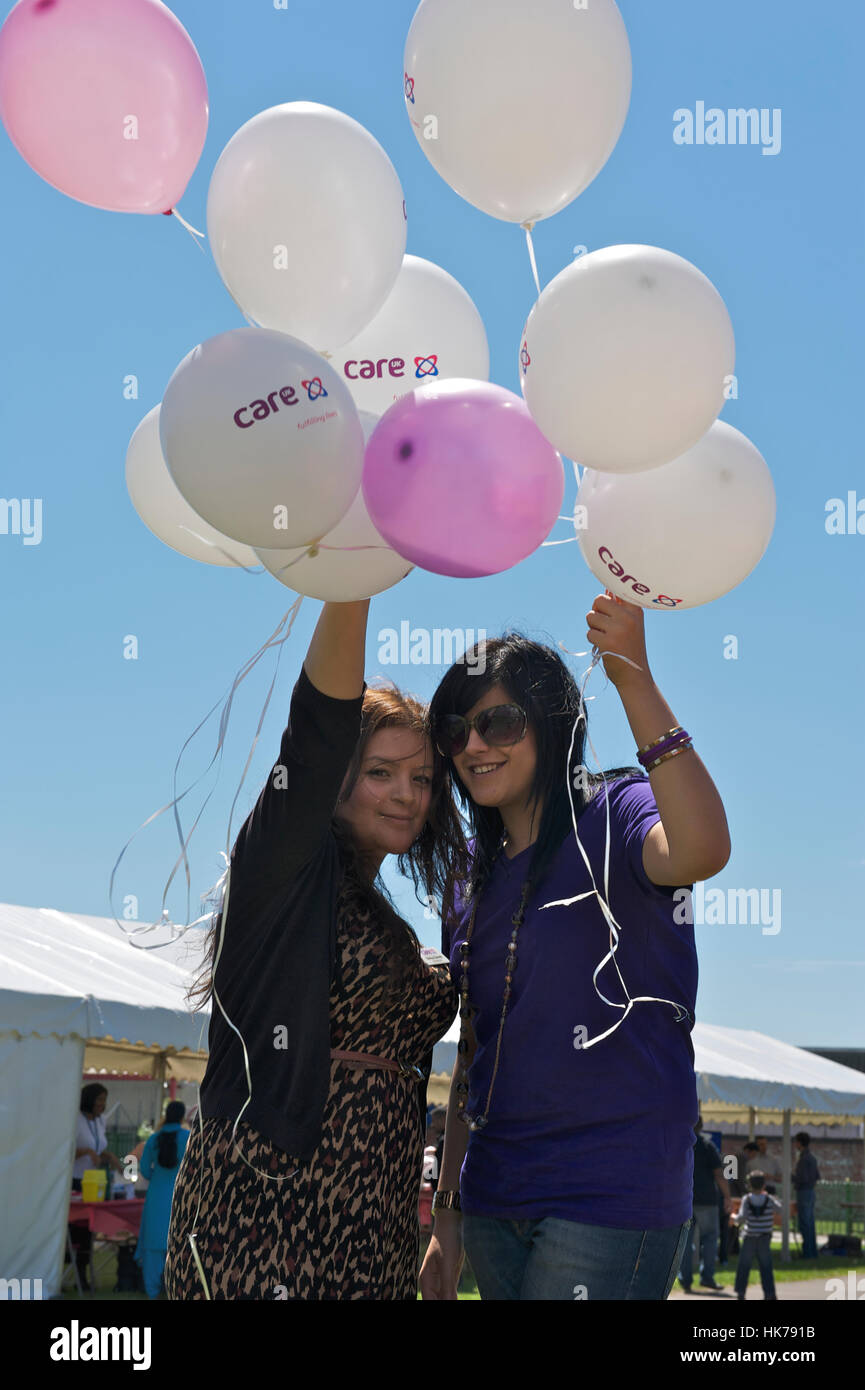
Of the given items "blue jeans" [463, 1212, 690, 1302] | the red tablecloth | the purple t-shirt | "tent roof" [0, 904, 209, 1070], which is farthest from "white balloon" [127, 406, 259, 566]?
the red tablecloth

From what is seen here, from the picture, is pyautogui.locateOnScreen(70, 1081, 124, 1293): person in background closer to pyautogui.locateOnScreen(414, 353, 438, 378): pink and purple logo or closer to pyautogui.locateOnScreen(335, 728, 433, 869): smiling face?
pyautogui.locateOnScreen(335, 728, 433, 869): smiling face

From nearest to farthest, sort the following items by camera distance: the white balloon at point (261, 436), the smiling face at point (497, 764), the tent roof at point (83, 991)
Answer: the white balloon at point (261, 436) → the smiling face at point (497, 764) → the tent roof at point (83, 991)

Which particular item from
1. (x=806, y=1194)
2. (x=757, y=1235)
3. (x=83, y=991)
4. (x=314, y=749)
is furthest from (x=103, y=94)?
(x=806, y=1194)

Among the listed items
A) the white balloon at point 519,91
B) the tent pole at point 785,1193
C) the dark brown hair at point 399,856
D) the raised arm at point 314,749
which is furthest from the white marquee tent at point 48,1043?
the tent pole at point 785,1193

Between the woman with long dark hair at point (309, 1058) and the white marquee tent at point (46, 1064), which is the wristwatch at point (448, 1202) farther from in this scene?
the white marquee tent at point (46, 1064)

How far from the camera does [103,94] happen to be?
7.06ft

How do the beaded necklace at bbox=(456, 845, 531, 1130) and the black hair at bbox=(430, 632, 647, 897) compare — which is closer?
the beaded necklace at bbox=(456, 845, 531, 1130)

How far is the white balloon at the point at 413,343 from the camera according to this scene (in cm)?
231

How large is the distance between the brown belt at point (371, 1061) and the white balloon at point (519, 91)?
157 cm

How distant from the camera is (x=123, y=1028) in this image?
7.76 meters

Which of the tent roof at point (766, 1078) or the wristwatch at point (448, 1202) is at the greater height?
the wristwatch at point (448, 1202)

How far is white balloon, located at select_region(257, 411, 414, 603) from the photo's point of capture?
78.3 inches

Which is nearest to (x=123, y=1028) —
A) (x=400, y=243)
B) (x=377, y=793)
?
(x=377, y=793)

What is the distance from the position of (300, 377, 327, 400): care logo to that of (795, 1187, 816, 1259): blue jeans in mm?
16904
